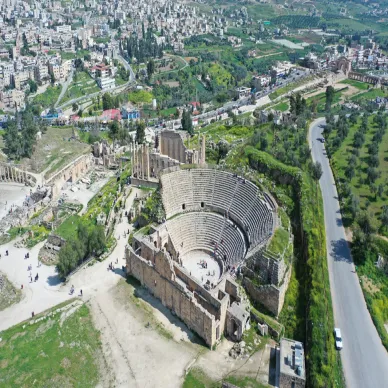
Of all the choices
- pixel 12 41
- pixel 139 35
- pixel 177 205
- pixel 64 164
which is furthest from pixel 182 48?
pixel 177 205

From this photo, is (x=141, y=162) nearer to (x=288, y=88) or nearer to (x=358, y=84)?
(x=288, y=88)

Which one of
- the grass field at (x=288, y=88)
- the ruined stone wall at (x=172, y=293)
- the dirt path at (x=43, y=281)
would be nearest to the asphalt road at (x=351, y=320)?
the ruined stone wall at (x=172, y=293)

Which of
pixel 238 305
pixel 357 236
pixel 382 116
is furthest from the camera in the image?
pixel 382 116

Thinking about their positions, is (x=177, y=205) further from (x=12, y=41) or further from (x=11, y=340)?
(x=12, y=41)

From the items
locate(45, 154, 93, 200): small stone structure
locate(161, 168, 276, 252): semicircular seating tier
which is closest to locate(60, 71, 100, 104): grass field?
locate(45, 154, 93, 200): small stone structure

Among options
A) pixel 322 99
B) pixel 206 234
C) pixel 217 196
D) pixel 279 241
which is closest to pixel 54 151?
pixel 217 196

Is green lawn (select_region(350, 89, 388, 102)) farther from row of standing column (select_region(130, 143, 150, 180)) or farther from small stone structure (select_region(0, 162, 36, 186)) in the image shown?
small stone structure (select_region(0, 162, 36, 186))
